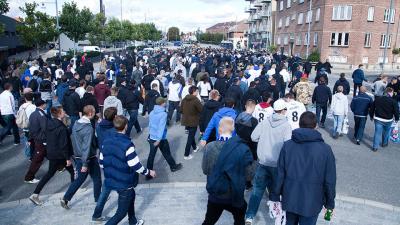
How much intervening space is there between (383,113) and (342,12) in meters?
35.0

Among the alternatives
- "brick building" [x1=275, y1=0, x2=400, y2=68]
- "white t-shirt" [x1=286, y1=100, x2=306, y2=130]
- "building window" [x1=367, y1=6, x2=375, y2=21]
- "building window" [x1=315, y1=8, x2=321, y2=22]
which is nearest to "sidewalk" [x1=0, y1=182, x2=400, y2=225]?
"white t-shirt" [x1=286, y1=100, x2=306, y2=130]

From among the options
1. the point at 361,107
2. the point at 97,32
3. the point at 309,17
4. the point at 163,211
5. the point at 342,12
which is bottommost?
the point at 163,211

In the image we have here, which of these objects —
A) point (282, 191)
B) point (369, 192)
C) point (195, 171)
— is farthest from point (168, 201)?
point (369, 192)

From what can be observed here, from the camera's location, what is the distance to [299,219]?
170 inches

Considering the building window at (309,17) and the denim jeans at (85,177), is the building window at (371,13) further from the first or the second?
the denim jeans at (85,177)

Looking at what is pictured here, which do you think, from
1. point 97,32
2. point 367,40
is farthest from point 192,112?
point 97,32

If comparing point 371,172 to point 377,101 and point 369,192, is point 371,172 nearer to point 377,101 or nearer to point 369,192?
point 369,192

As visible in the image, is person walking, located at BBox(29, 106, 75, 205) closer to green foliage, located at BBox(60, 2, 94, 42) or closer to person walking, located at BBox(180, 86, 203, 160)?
person walking, located at BBox(180, 86, 203, 160)

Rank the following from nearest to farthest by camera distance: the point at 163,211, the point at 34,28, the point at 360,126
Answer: the point at 163,211 < the point at 360,126 < the point at 34,28

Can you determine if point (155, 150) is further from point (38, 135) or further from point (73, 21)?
point (73, 21)

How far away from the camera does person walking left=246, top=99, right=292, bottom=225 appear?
17.6 ft

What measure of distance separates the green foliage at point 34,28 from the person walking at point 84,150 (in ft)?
87.6

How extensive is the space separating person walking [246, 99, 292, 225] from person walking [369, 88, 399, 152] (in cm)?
519

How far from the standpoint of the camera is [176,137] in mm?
11062
